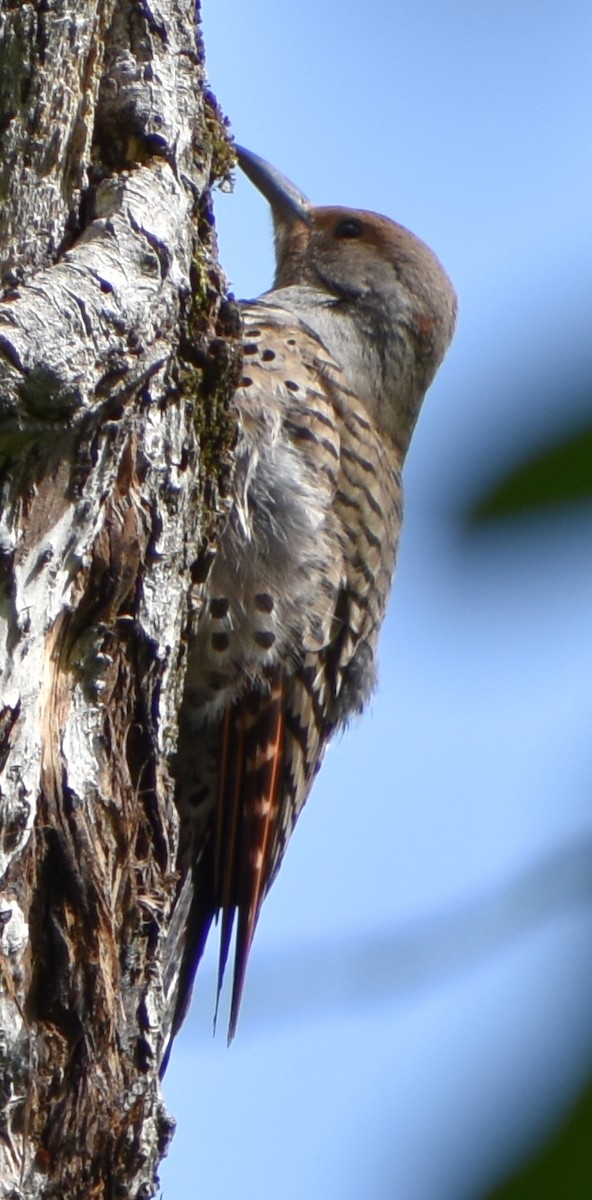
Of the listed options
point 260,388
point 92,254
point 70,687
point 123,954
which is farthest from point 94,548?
point 260,388

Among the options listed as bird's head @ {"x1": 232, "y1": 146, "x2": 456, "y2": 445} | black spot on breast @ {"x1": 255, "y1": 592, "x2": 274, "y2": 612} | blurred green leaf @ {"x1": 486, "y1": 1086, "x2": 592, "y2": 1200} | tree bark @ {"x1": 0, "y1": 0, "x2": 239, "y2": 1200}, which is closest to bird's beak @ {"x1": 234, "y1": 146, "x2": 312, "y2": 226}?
bird's head @ {"x1": 232, "y1": 146, "x2": 456, "y2": 445}

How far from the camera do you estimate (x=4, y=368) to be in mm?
1938

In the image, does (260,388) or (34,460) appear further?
(260,388)

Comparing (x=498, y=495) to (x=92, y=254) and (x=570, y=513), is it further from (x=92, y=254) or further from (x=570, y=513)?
(x=92, y=254)

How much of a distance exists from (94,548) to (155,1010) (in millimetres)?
829

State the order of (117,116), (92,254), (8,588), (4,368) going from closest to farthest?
1. (4,368)
2. (8,588)
3. (92,254)
4. (117,116)

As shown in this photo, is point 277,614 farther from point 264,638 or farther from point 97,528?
point 97,528

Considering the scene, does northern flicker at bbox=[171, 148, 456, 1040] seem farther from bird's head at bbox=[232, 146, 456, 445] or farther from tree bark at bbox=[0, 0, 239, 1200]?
tree bark at bbox=[0, 0, 239, 1200]

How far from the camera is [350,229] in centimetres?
523

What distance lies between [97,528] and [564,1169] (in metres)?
2.05

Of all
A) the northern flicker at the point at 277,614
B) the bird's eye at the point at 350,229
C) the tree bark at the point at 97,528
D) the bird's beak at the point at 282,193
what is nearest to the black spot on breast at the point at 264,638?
the northern flicker at the point at 277,614

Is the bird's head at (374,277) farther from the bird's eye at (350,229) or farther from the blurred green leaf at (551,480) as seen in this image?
the blurred green leaf at (551,480)

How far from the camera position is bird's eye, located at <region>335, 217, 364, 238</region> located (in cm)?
521

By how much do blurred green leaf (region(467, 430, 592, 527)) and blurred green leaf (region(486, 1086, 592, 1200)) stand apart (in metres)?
0.16
